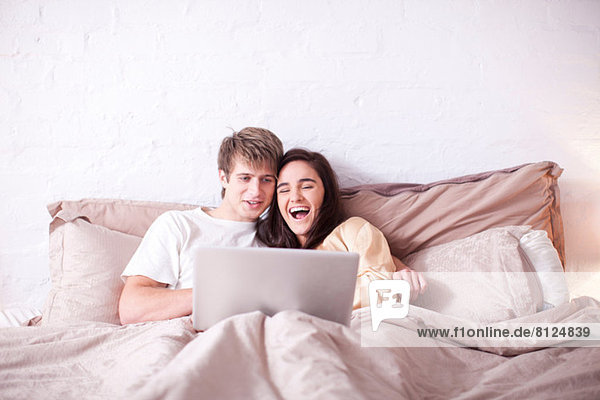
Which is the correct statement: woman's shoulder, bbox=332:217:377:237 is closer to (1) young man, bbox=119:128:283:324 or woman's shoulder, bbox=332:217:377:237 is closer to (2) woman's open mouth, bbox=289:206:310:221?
(2) woman's open mouth, bbox=289:206:310:221

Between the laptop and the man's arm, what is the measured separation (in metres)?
0.45

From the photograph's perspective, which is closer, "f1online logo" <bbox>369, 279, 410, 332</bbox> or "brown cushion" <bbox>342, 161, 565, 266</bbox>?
"f1online logo" <bbox>369, 279, 410, 332</bbox>

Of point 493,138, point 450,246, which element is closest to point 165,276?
point 450,246

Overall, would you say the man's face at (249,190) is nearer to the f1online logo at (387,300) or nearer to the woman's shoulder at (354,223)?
the woman's shoulder at (354,223)

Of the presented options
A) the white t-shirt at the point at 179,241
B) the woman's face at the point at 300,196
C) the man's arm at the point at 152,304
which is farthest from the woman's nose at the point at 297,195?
the man's arm at the point at 152,304

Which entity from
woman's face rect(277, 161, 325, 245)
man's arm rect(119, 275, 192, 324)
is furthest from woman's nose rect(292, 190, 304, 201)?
man's arm rect(119, 275, 192, 324)

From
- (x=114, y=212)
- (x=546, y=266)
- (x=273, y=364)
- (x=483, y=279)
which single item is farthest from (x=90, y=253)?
(x=546, y=266)

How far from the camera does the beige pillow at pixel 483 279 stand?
4.66ft

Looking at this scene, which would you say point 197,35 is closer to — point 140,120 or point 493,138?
point 140,120

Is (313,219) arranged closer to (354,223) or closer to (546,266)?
(354,223)

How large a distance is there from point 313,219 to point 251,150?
349 mm

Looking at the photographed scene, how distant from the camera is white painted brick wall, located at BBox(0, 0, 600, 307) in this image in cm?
195

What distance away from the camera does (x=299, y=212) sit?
5.76 ft

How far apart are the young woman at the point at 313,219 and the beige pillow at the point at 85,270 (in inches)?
21.0
